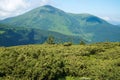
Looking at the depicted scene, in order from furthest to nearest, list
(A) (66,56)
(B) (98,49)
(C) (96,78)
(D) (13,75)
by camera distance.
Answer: (B) (98,49) → (A) (66,56) → (C) (96,78) → (D) (13,75)

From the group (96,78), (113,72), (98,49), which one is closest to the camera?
(96,78)

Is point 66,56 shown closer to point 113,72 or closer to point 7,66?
point 113,72

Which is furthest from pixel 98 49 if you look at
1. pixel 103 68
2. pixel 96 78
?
pixel 96 78

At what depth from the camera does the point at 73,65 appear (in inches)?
2375

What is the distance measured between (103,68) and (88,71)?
12.9 feet

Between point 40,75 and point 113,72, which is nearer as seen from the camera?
point 40,75

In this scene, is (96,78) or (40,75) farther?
(96,78)

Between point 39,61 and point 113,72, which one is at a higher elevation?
point 39,61

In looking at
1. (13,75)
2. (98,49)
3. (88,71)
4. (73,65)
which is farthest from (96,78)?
(98,49)

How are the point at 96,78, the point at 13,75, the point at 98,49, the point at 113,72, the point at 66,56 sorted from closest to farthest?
the point at 13,75 → the point at 96,78 → the point at 113,72 → the point at 66,56 → the point at 98,49

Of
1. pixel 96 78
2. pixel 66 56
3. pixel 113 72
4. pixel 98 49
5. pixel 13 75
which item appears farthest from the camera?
pixel 98 49

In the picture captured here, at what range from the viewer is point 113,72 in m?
58.6

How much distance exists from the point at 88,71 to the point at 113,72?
5.90m

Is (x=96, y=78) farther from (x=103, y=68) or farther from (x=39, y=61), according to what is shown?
(x=39, y=61)
